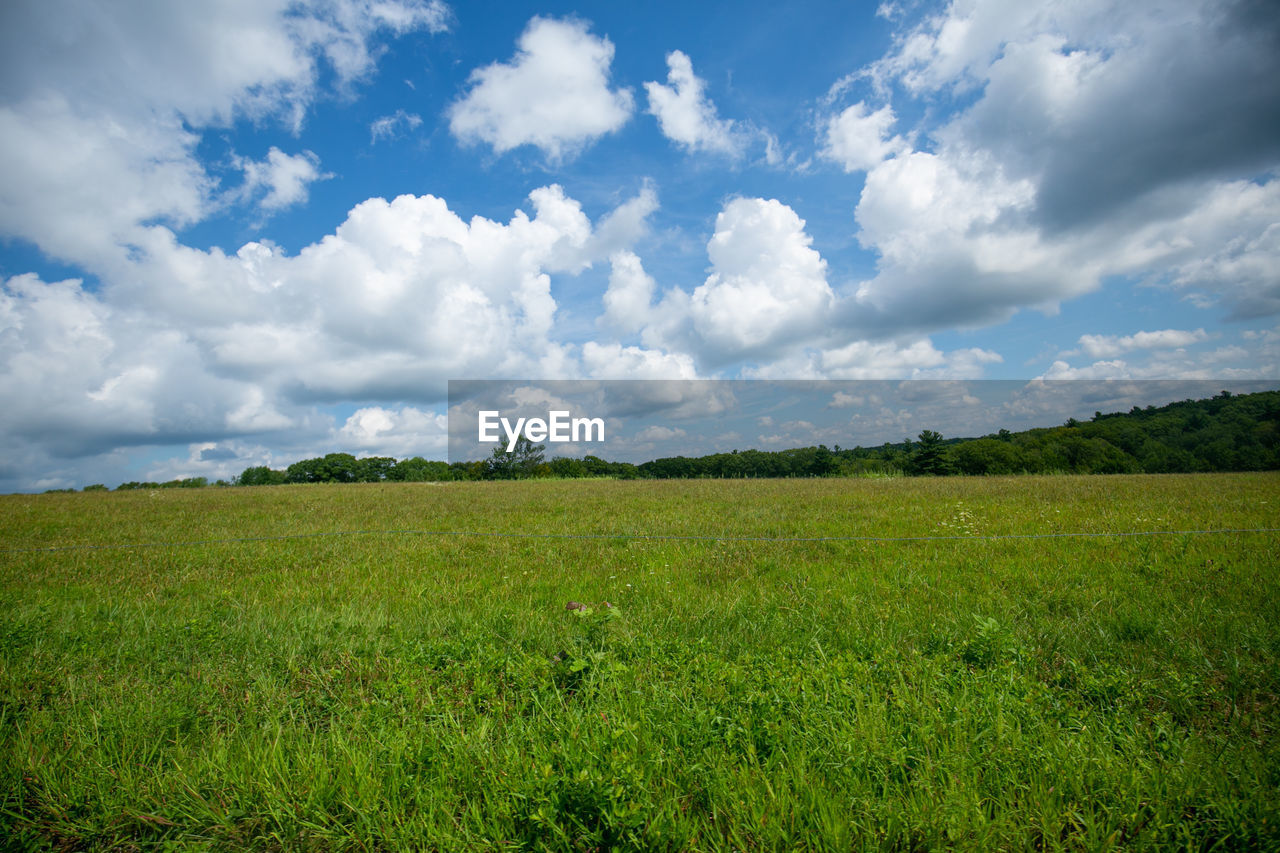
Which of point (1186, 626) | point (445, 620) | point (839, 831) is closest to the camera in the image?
point (839, 831)

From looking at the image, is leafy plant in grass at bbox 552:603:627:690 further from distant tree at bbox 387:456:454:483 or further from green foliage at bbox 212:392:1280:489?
distant tree at bbox 387:456:454:483

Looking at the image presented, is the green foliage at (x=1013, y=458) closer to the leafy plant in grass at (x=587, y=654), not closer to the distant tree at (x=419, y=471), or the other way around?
the distant tree at (x=419, y=471)

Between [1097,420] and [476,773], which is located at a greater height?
[1097,420]

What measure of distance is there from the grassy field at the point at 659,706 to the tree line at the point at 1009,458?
2165 cm

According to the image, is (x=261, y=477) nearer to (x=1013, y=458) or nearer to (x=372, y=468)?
(x=372, y=468)

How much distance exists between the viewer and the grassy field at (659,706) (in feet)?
6.91

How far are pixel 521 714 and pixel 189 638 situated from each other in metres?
3.08

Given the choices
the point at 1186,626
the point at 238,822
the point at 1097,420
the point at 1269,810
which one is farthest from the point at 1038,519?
the point at 1097,420

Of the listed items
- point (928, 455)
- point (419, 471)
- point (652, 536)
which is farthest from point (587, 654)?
point (419, 471)

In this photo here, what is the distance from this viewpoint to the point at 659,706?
2885mm

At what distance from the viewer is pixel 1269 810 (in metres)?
2.03

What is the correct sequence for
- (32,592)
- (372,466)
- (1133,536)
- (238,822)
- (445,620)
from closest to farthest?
(238,822), (445,620), (32,592), (1133,536), (372,466)

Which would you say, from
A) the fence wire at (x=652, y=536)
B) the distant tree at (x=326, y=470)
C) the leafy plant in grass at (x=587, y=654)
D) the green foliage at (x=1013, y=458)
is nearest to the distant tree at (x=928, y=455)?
the green foliage at (x=1013, y=458)

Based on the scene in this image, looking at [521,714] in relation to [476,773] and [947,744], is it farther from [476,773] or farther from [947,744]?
[947,744]
